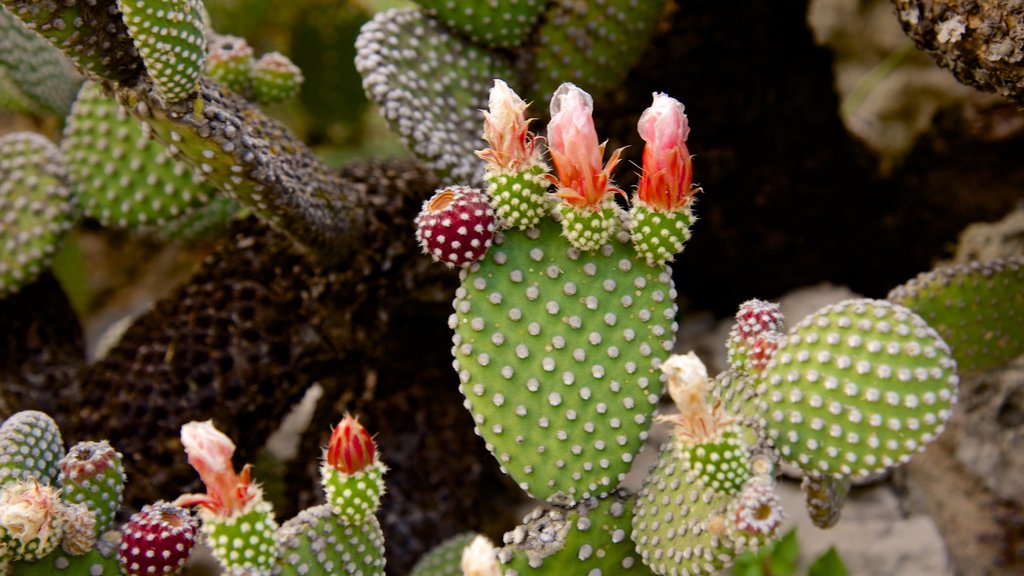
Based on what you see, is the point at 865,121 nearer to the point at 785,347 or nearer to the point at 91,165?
the point at 785,347

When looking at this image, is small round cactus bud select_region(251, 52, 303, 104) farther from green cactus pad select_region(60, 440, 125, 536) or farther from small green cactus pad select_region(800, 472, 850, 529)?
small green cactus pad select_region(800, 472, 850, 529)

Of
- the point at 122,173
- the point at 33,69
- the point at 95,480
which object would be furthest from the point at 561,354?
the point at 33,69

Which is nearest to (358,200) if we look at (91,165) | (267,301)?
(267,301)

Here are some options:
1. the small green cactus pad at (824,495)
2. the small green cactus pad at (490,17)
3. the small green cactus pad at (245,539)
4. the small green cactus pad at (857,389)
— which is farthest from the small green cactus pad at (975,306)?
the small green cactus pad at (245,539)

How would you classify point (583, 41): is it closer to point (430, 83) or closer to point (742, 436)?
point (430, 83)

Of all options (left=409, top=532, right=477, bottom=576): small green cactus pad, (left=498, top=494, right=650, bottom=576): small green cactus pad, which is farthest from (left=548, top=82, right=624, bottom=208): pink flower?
(left=409, top=532, right=477, bottom=576): small green cactus pad
